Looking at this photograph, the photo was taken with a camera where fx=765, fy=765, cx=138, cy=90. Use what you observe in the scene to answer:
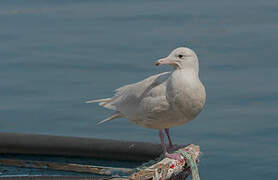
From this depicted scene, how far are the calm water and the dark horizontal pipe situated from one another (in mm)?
1541

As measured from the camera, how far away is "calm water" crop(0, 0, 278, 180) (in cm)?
879

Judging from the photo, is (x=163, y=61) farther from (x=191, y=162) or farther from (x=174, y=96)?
(x=191, y=162)

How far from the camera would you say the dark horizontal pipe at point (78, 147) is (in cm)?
664

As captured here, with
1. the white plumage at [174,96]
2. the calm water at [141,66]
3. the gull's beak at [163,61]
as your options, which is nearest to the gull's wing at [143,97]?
the white plumage at [174,96]

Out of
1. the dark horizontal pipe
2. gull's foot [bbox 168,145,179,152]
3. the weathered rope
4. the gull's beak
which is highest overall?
the gull's beak

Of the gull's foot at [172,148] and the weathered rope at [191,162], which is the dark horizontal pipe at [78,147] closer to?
the gull's foot at [172,148]

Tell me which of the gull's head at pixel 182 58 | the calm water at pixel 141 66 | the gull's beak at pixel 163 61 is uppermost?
the calm water at pixel 141 66

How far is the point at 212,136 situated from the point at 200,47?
336 cm

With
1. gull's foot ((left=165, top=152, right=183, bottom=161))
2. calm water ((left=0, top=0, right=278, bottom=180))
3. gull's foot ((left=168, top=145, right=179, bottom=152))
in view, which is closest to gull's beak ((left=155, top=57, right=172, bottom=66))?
gull's foot ((left=165, top=152, right=183, bottom=161))

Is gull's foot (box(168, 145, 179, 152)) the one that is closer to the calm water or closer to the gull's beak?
the gull's beak

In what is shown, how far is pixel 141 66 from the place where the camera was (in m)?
10.9

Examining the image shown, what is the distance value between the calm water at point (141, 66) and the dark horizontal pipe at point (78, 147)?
5.05ft

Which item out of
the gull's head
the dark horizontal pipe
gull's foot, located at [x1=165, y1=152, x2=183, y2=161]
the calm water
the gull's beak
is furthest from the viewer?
the calm water

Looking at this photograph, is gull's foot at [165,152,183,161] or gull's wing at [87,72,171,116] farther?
gull's foot at [165,152,183,161]
